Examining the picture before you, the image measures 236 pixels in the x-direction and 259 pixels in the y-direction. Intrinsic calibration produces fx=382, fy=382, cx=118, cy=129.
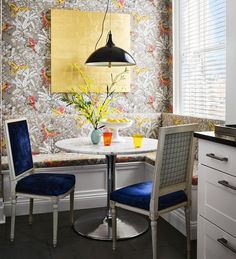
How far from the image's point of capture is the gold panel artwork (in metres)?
4.11

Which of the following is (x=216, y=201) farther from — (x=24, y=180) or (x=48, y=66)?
(x=48, y=66)

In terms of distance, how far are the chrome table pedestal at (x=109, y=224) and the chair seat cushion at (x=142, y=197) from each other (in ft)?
1.62

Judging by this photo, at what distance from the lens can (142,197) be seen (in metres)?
2.58

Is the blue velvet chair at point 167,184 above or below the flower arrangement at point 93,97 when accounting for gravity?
below

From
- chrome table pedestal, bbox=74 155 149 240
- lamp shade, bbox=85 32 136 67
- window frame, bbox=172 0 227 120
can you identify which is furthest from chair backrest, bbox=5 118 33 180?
window frame, bbox=172 0 227 120

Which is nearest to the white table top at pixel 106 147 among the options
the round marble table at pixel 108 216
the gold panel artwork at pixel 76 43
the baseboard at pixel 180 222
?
the round marble table at pixel 108 216

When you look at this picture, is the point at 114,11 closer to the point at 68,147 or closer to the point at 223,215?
the point at 68,147

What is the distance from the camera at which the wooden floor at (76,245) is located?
2.74 m

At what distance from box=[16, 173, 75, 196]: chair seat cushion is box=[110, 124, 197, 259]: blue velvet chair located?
1.61 feet

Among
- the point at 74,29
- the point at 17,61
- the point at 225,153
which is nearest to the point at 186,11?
the point at 74,29

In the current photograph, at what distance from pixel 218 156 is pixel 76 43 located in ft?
8.44

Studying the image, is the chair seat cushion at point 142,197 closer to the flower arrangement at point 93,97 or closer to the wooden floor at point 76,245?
the wooden floor at point 76,245

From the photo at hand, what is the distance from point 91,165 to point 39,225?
789mm

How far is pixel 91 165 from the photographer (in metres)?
3.83
